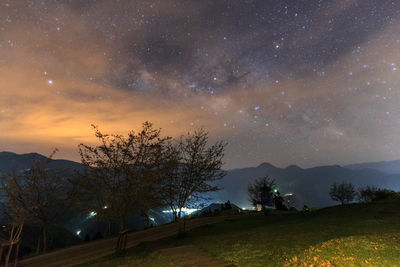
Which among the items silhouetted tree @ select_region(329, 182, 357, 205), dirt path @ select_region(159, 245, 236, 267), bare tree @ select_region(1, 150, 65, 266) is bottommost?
silhouetted tree @ select_region(329, 182, 357, 205)

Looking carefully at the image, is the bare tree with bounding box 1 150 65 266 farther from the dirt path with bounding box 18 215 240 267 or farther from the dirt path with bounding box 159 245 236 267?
the dirt path with bounding box 159 245 236 267

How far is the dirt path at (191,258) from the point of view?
11598 mm

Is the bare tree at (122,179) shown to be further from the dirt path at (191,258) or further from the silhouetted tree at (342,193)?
the silhouetted tree at (342,193)

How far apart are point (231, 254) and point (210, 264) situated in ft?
7.03

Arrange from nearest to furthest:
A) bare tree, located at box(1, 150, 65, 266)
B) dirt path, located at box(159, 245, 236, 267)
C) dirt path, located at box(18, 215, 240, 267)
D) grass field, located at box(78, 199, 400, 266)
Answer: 1. grass field, located at box(78, 199, 400, 266)
2. dirt path, located at box(159, 245, 236, 267)
3. bare tree, located at box(1, 150, 65, 266)
4. dirt path, located at box(18, 215, 240, 267)

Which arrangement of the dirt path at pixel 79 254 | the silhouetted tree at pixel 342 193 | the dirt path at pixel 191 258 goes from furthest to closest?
the silhouetted tree at pixel 342 193
the dirt path at pixel 79 254
the dirt path at pixel 191 258

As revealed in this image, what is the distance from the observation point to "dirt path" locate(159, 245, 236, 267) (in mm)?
11598

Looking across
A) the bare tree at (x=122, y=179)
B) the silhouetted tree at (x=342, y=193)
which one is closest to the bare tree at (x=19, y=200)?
the bare tree at (x=122, y=179)

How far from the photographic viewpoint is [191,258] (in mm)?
12898

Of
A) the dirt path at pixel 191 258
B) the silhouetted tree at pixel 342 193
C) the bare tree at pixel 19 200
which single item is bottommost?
the silhouetted tree at pixel 342 193

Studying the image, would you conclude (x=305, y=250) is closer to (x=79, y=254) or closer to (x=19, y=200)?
(x=79, y=254)

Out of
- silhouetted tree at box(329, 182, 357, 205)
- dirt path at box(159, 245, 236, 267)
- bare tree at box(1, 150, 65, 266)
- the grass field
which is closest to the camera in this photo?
the grass field

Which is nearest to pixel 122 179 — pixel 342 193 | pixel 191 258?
pixel 191 258

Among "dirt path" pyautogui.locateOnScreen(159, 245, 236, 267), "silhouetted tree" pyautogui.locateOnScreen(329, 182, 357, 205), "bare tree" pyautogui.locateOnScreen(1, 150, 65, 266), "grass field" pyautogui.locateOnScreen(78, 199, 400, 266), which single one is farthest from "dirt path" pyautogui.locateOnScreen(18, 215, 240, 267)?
"silhouetted tree" pyautogui.locateOnScreen(329, 182, 357, 205)
